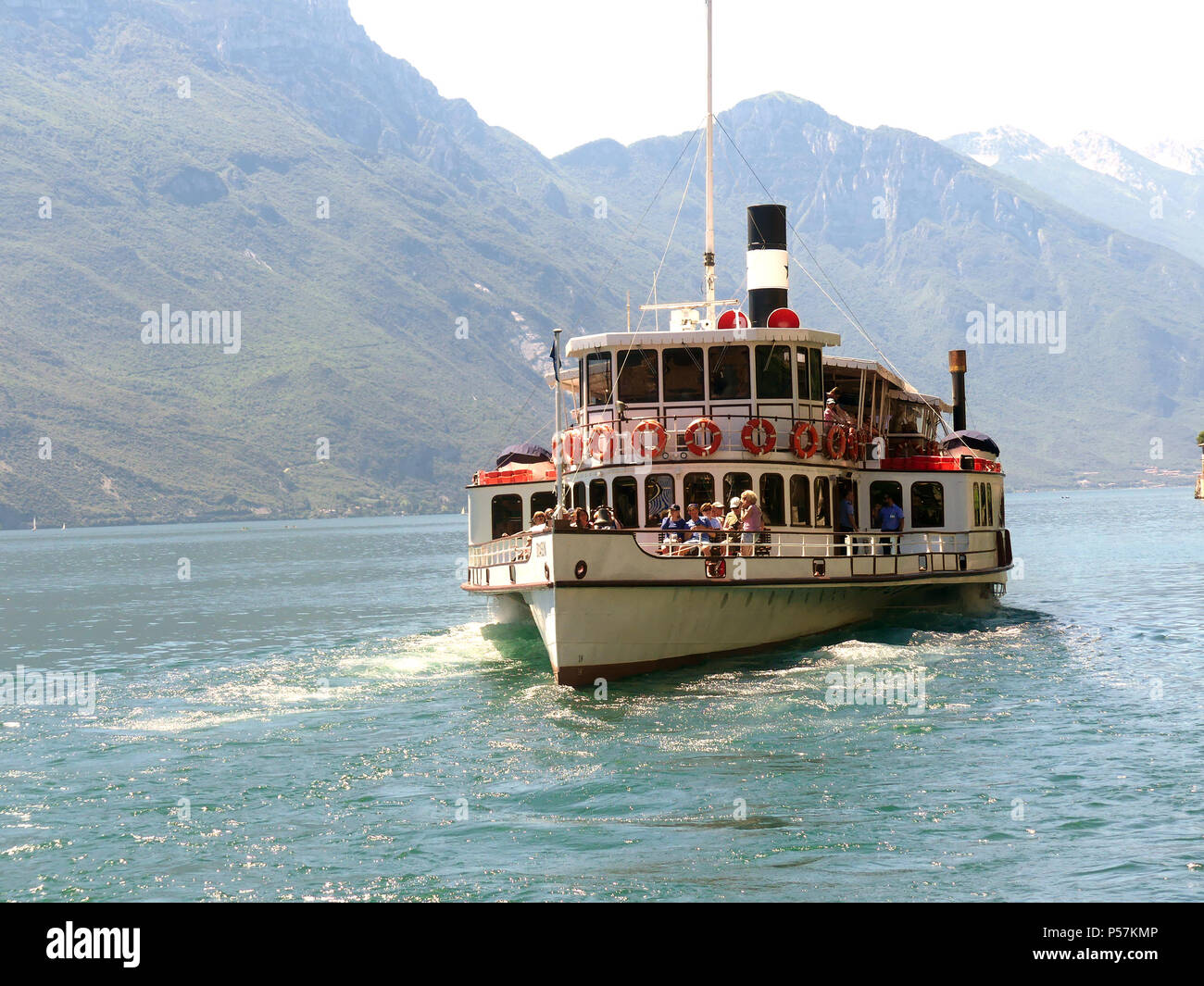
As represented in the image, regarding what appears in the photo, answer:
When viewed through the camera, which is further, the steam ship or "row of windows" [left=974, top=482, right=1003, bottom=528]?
"row of windows" [left=974, top=482, right=1003, bottom=528]

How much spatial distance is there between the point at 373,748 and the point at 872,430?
59.0 ft

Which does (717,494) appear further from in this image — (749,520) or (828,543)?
(828,543)

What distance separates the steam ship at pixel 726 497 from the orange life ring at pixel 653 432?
3 cm

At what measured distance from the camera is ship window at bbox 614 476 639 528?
28125 millimetres

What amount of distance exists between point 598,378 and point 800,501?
5.14m

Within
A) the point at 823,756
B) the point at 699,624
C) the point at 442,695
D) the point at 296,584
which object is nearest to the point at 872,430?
the point at 699,624

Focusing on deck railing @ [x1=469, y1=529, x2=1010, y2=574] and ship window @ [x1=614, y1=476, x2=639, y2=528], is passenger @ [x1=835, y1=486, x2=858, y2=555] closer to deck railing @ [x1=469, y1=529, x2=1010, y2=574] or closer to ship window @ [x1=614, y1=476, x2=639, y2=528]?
deck railing @ [x1=469, y1=529, x2=1010, y2=574]

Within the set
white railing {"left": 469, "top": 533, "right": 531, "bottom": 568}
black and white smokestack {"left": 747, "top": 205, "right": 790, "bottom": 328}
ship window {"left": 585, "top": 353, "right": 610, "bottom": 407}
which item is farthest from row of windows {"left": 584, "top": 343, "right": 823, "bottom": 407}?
black and white smokestack {"left": 747, "top": 205, "right": 790, "bottom": 328}


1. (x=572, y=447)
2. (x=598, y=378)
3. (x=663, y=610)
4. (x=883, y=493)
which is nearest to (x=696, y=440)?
(x=598, y=378)

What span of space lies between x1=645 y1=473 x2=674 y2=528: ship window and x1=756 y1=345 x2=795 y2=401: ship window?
277 cm

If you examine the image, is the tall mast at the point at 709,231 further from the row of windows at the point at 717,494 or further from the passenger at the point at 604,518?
the passenger at the point at 604,518

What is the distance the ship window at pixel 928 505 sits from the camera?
3259 cm

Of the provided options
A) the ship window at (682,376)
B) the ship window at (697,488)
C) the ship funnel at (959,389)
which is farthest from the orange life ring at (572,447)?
the ship funnel at (959,389)
